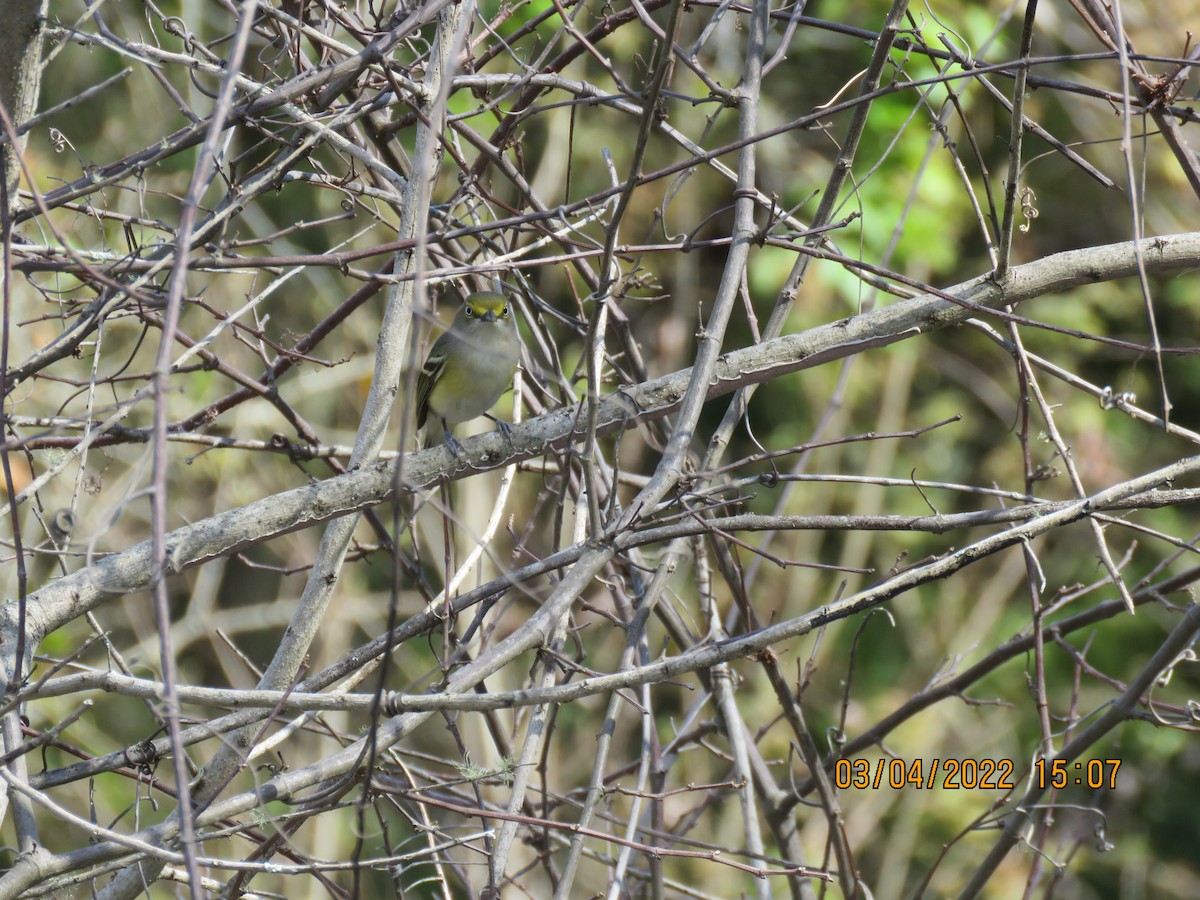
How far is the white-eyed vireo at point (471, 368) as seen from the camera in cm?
475

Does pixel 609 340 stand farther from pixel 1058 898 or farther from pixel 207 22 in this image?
pixel 1058 898

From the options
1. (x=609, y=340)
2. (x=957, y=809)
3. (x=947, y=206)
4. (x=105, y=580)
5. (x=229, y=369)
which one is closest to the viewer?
(x=105, y=580)

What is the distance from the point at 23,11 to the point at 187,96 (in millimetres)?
6051

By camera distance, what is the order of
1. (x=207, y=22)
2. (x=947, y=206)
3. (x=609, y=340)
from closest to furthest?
(x=609, y=340), (x=947, y=206), (x=207, y=22)

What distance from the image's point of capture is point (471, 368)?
195 inches

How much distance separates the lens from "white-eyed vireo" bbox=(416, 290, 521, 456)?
4750 mm

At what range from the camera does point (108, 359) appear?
328 inches

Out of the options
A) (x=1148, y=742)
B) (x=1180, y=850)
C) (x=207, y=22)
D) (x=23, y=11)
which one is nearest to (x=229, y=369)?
(x=23, y=11)
